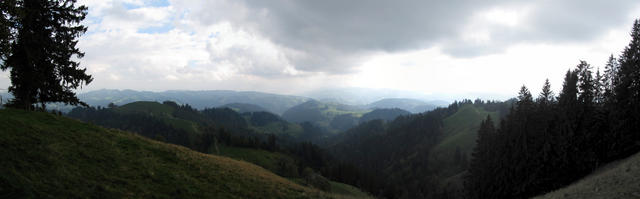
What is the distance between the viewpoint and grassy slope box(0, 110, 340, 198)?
1223 centimetres

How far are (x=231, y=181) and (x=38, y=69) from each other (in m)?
23.8

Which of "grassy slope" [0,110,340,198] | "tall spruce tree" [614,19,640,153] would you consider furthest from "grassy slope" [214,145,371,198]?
"tall spruce tree" [614,19,640,153]

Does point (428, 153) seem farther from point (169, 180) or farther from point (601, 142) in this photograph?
point (169, 180)

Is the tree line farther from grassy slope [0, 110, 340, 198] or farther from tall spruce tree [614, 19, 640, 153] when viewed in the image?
grassy slope [0, 110, 340, 198]

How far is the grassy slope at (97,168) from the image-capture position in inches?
482

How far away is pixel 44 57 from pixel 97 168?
1998cm

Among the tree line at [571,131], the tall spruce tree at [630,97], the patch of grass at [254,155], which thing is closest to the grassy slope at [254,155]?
the patch of grass at [254,155]

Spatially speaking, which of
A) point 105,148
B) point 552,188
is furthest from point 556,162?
point 105,148

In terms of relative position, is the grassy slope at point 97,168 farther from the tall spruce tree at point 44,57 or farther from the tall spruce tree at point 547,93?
the tall spruce tree at point 547,93

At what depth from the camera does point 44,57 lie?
26.6 m

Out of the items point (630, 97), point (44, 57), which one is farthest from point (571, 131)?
point (44, 57)

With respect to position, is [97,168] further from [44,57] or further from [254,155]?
[254,155]

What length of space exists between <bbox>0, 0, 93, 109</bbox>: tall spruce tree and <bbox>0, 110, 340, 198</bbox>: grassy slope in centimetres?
662

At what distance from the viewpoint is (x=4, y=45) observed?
17094mm
